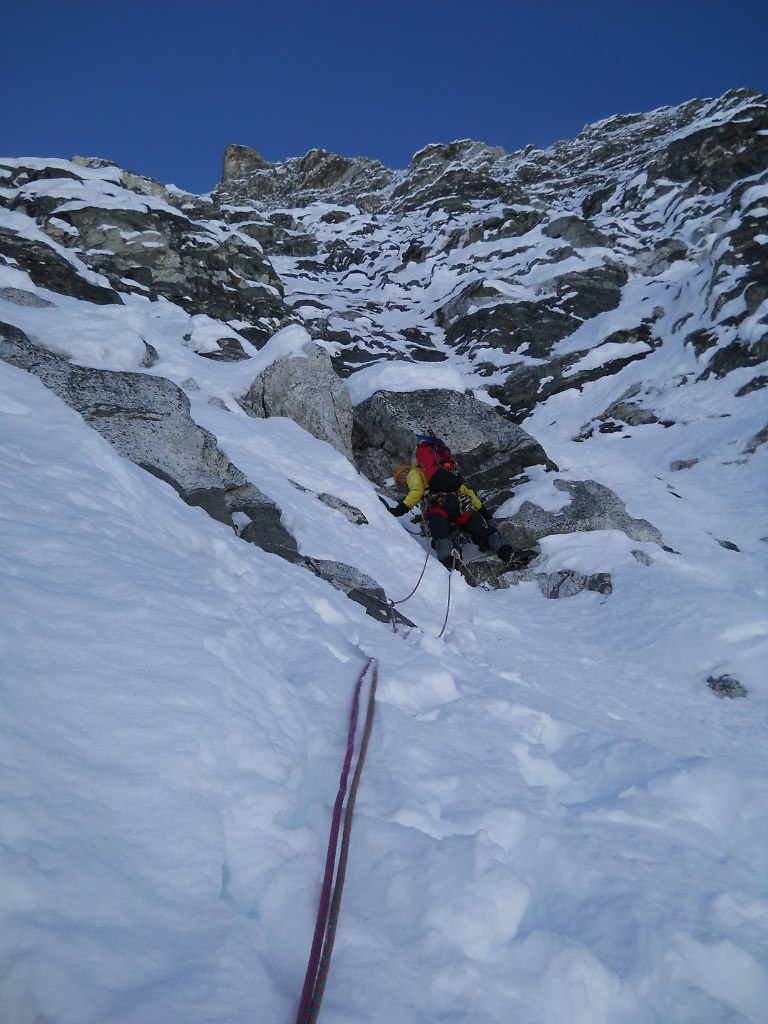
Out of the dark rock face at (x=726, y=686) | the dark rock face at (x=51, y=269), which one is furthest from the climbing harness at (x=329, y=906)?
the dark rock face at (x=51, y=269)

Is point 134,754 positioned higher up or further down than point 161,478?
further down

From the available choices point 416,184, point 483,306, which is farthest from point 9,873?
point 416,184

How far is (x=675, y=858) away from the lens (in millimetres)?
2533

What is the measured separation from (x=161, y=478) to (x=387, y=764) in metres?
4.14

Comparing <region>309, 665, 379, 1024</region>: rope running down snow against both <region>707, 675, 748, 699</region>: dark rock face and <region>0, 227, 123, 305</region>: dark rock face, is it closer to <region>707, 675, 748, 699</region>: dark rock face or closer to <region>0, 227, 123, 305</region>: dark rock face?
<region>707, 675, 748, 699</region>: dark rock face

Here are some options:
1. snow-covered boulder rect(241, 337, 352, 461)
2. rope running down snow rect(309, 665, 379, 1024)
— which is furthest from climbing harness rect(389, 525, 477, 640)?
rope running down snow rect(309, 665, 379, 1024)

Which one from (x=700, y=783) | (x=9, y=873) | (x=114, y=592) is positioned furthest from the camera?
(x=700, y=783)

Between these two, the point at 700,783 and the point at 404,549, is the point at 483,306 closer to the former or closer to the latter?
the point at 404,549

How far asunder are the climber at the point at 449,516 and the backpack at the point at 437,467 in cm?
5

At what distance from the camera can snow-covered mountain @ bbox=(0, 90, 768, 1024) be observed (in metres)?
1.71

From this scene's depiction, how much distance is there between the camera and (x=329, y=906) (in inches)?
76.5

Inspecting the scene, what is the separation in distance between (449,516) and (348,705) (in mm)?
6289

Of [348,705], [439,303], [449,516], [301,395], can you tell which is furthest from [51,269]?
[439,303]

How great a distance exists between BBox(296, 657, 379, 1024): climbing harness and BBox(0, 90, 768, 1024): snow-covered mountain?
0.22ft
